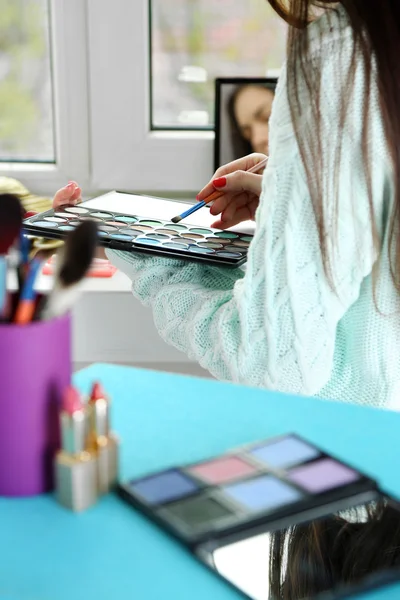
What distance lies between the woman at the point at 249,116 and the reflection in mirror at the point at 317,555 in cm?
101

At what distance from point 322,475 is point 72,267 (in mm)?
164

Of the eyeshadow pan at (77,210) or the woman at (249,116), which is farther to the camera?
the woman at (249,116)

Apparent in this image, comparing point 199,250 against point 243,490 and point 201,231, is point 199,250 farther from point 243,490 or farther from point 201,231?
point 243,490

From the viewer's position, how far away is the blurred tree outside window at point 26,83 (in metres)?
1.36

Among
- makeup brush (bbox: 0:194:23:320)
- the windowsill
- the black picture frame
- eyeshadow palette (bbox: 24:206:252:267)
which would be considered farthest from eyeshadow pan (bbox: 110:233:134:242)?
the black picture frame

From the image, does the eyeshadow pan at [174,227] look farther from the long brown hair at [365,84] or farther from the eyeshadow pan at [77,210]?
the long brown hair at [365,84]

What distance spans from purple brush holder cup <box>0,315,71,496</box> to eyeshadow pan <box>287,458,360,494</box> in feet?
0.41

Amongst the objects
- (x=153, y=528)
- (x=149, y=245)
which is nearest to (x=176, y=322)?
(x=149, y=245)

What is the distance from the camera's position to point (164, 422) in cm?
50

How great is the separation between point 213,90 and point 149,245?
688 mm

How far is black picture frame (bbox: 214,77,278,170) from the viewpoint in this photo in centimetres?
136

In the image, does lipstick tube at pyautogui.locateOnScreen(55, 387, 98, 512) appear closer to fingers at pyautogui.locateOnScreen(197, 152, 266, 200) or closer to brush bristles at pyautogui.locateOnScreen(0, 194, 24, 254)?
brush bristles at pyautogui.locateOnScreen(0, 194, 24, 254)

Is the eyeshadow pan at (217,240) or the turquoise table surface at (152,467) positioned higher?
the eyeshadow pan at (217,240)

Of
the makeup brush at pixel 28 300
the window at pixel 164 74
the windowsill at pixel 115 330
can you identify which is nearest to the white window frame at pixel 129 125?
the window at pixel 164 74
